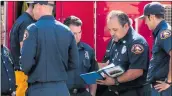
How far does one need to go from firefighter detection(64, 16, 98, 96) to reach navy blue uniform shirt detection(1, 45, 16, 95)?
0.69m

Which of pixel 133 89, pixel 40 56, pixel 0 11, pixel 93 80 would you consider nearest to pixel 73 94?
pixel 93 80

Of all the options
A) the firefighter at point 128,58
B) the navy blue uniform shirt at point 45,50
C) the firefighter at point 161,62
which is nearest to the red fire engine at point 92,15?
the firefighter at point 128,58

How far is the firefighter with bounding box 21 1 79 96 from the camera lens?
4.33 m

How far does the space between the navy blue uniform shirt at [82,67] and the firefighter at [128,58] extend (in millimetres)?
379

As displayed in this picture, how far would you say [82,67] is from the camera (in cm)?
544

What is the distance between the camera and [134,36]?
4953 millimetres

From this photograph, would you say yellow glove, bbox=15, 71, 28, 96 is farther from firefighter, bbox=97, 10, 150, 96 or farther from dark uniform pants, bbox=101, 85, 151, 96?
dark uniform pants, bbox=101, 85, 151, 96

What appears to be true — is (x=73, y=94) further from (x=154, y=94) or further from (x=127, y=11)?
(x=127, y=11)

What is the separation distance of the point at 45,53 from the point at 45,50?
30 millimetres

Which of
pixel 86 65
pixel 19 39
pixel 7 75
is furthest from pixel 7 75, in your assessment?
pixel 86 65

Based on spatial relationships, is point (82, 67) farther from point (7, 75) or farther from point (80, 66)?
point (7, 75)

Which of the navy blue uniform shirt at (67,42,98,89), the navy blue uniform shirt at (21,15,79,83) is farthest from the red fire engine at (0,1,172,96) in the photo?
the navy blue uniform shirt at (21,15,79,83)

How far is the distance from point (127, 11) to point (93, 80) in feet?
5.61

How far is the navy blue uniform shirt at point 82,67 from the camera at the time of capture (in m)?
5.31
